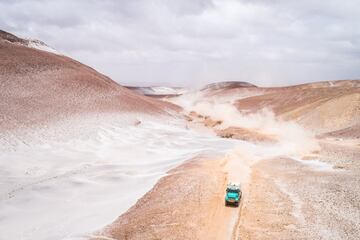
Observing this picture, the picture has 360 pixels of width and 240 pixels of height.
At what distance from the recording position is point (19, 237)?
29.5m

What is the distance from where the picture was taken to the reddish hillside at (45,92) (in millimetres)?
64125

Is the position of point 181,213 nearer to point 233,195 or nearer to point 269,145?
point 233,195

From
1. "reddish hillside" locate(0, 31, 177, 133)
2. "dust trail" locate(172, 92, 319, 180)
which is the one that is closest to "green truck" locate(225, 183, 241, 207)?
"dust trail" locate(172, 92, 319, 180)

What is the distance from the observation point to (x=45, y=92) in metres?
75.0

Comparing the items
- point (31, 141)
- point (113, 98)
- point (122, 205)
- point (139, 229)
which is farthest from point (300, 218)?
point (113, 98)

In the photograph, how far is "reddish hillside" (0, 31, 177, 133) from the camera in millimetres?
64125

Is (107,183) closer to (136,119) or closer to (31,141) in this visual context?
(31,141)

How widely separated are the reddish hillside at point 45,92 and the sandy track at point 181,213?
31.1 metres

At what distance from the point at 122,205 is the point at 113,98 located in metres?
55.5

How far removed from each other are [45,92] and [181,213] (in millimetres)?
53050

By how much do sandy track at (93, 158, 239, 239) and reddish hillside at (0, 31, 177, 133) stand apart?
31148 millimetres

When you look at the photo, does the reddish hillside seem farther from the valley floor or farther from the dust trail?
the valley floor

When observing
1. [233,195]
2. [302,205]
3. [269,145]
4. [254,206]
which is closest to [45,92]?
[269,145]

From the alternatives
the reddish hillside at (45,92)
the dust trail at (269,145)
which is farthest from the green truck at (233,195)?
the reddish hillside at (45,92)
